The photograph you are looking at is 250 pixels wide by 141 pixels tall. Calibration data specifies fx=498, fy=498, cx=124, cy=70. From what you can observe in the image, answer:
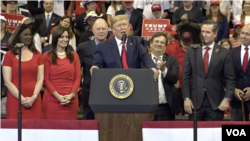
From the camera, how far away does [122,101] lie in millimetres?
4535

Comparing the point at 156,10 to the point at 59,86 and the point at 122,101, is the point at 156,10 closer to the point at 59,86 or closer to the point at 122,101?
the point at 59,86

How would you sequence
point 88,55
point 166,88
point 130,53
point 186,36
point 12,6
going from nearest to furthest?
point 130,53 < point 166,88 < point 88,55 < point 186,36 < point 12,6

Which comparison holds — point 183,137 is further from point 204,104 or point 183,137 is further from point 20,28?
point 20,28

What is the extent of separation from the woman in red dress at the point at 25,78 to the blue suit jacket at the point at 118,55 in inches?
40.6

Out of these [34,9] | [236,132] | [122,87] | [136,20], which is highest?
[34,9]

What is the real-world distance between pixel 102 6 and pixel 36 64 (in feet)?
15.2

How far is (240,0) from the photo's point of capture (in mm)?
10062

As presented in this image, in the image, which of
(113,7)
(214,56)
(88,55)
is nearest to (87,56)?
(88,55)

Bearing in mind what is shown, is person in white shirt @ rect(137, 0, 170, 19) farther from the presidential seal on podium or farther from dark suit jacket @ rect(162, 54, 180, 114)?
the presidential seal on podium

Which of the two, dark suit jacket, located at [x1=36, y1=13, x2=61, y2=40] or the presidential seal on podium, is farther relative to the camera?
dark suit jacket, located at [x1=36, y1=13, x2=61, y2=40]

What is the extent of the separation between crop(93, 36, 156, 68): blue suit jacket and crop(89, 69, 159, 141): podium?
2.32ft

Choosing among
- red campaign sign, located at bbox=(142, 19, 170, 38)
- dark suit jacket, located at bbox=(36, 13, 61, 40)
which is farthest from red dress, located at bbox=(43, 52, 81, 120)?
dark suit jacket, located at bbox=(36, 13, 61, 40)

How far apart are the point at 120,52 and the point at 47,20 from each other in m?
4.40

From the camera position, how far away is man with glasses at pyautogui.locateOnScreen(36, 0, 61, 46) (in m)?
9.21
